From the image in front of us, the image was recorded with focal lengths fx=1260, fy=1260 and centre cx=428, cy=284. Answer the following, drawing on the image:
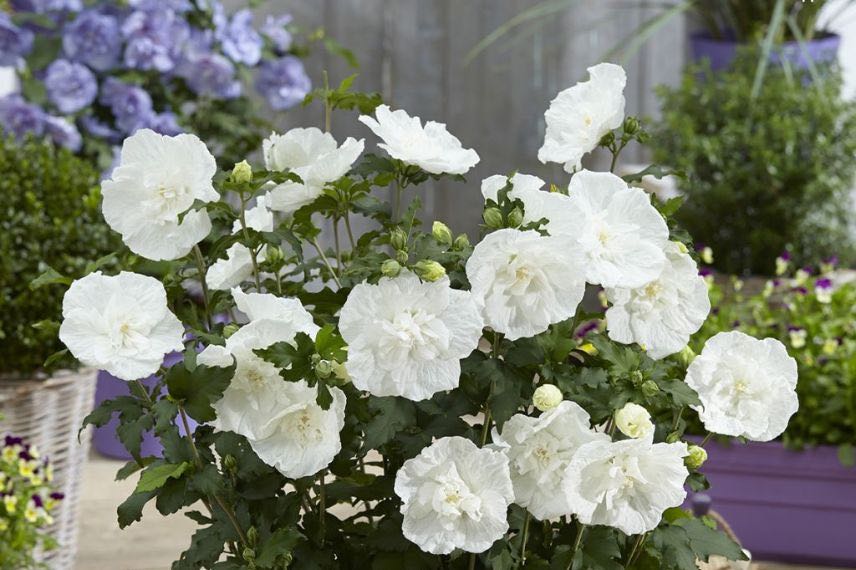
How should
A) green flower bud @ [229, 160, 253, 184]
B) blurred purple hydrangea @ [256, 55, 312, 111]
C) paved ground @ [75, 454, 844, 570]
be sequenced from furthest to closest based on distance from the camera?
blurred purple hydrangea @ [256, 55, 312, 111] < paved ground @ [75, 454, 844, 570] < green flower bud @ [229, 160, 253, 184]

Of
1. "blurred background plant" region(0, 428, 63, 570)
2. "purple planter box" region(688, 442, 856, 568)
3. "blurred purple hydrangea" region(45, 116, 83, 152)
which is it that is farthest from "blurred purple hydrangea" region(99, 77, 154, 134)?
"purple planter box" region(688, 442, 856, 568)

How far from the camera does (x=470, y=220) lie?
3.92 m

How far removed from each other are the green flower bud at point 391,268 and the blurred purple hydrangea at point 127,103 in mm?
2017

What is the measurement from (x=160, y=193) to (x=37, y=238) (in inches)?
47.8

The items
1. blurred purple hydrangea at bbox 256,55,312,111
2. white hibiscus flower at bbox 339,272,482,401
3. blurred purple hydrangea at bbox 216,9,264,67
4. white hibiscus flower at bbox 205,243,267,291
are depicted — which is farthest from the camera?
blurred purple hydrangea at bbox 256,55,312,111

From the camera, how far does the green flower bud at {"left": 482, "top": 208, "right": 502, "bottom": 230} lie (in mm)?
777

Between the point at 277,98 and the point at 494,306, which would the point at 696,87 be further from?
the point at 494,306

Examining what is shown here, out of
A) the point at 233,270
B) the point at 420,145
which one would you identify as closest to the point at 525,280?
the point at 420,145

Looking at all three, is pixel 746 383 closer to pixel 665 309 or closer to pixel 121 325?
pixel 665 309

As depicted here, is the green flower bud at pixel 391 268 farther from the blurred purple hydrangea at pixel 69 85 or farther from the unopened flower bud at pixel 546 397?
the blurred purple hydrangea at pixel 69 85

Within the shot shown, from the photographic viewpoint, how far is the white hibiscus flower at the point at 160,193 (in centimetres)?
81

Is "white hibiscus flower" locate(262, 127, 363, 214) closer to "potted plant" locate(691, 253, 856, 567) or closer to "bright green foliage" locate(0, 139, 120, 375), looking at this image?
"bright green foliage" locate(0, 139, 120, 375)

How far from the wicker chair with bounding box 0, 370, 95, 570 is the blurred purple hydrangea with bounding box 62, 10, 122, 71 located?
846 millimetres

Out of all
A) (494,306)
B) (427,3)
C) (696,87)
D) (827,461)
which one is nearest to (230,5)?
(427,3)
